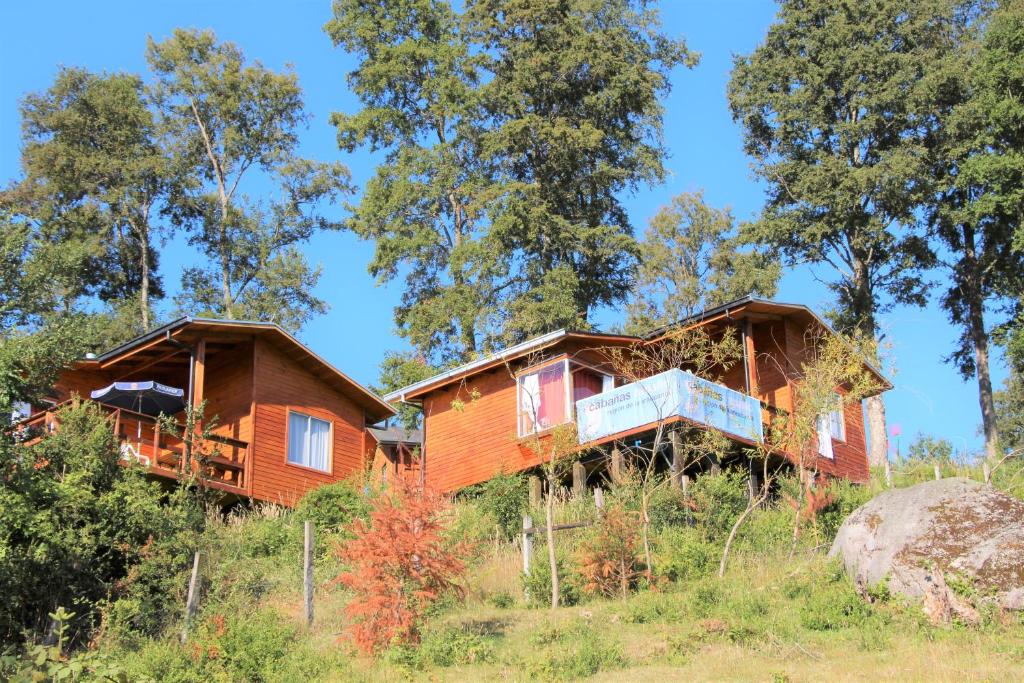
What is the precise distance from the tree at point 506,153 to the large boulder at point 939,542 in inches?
750

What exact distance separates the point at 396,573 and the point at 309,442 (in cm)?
1424

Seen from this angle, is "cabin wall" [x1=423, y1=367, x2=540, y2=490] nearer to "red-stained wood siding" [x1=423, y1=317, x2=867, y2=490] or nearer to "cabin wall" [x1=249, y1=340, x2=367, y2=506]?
"red-stained wood siding" [x1=423, y1=317, x2=867, y2=490]

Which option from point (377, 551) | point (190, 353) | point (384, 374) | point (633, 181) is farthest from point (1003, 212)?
point (377, 551)

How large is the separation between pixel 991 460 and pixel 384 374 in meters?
19.1

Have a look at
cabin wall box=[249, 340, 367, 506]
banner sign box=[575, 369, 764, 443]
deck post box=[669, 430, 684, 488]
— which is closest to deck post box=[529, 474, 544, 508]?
banner sign box=[575, 369, 764, 443]

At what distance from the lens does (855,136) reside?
37.2 metres

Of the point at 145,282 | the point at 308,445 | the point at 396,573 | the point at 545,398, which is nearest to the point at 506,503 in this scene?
the point at 545,398

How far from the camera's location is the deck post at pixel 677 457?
78.4ft

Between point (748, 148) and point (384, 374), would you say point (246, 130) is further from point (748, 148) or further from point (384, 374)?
point (748, 148)

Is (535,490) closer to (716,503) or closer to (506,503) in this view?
(506,503)

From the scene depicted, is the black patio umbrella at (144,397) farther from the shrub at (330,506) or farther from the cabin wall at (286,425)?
the shrub at (330,506)

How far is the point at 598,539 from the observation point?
19578 millimetres

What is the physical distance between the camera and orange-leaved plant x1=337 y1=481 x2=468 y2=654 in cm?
1620

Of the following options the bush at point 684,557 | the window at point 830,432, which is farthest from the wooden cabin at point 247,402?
the window at point 830,432
